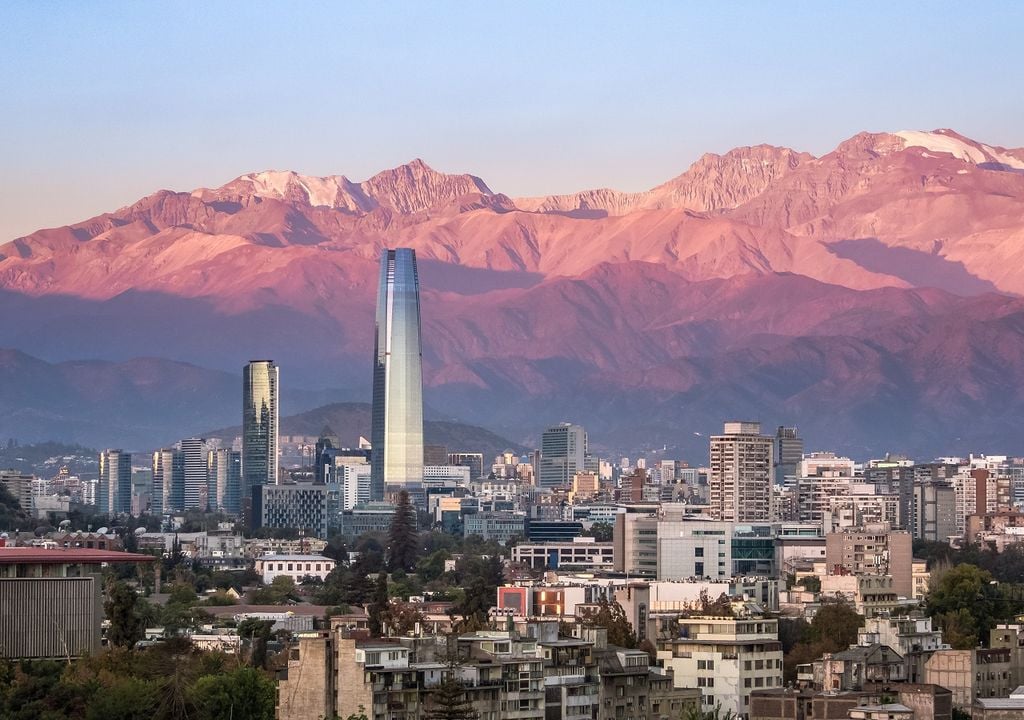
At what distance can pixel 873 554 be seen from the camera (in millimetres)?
127438

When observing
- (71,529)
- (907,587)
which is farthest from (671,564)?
(71,529)

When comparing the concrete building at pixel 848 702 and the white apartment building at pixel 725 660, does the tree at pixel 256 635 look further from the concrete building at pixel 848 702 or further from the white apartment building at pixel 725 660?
the concrete building at pixel 848 702

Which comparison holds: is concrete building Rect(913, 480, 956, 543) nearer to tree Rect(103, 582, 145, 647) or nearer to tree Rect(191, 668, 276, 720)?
tree Rect(103, 582, 145, 647)

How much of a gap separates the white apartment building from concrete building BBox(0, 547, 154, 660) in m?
14.9

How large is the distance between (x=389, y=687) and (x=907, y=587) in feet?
195

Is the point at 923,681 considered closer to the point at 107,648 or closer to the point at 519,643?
the point at 519,643

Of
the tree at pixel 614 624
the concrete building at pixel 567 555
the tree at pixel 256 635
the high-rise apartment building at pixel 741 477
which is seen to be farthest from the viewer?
the high-rise apartment building at pixel 741 477

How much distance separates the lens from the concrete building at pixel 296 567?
512ft

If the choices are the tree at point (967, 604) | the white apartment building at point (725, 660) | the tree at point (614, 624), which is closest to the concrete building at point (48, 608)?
the tree at point (614, 624)

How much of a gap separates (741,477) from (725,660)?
11423 centimetres

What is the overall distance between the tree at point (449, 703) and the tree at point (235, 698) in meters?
4.99

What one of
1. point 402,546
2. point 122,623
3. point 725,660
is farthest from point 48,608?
point 402,546

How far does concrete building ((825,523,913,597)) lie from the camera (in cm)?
11569

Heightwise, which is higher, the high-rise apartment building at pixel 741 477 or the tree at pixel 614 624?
the high-rise apartment building at pixel 741 477
